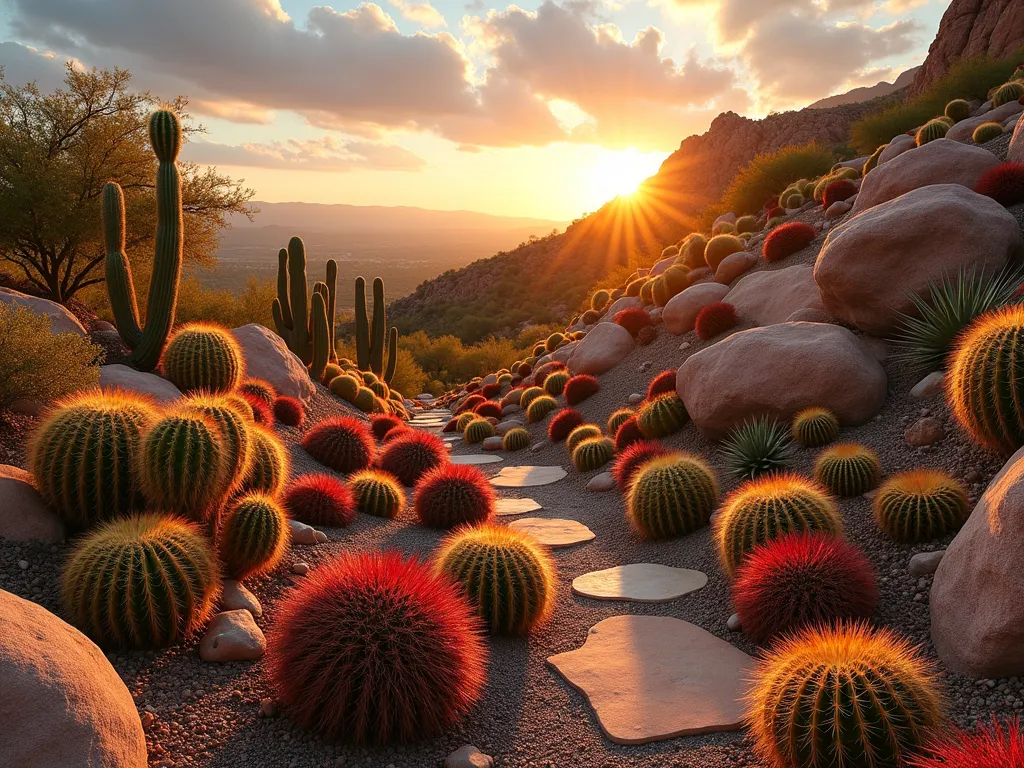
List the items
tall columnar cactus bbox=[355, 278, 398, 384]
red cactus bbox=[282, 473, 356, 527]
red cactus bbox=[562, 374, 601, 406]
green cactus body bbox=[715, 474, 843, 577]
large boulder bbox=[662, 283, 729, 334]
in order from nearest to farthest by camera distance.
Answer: green cactus body bbox=[715, 474, 843, 577] → red cactus bbox=[282, 473, 356, 527] → large boulder bbox=[662, 283, 729, 334] → red cactus bbox=[562, 374, 601, 406] → tall columnar cactus bbox=[355, 278, 398, 384]

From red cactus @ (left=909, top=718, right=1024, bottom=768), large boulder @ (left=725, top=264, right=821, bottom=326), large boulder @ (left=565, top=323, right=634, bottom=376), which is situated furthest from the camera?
large boulder @ (left=565, top=323, right=634, bottom=376)

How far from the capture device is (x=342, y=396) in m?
18.1

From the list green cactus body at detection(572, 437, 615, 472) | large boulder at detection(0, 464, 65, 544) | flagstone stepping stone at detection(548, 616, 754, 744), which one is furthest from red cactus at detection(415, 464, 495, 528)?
large boulder at detection(0, 464, 65, 544)

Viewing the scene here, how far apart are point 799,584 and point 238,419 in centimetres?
499

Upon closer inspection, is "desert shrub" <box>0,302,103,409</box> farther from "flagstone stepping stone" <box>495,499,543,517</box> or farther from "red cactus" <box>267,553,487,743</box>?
"flagstone stepping stone" <box>495,499,543,517</box>

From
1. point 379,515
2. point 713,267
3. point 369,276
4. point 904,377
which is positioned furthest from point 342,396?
point 369,276

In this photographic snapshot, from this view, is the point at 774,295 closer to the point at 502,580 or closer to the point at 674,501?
the point at 674,501

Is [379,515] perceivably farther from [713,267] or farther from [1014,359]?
[713,267]

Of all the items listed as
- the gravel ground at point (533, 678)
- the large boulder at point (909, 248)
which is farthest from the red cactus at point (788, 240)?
the gravel ground at point (533, 678)

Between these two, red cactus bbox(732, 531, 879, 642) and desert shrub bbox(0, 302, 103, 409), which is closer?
red cactus bbox(732, 531, 879, 642)

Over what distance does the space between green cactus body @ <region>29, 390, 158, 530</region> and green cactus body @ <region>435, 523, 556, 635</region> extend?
2.76m

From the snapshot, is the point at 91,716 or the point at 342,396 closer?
the point at 91,716

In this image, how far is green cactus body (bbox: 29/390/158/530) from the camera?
5137 mm

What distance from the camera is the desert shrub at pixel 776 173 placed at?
23000 mm
